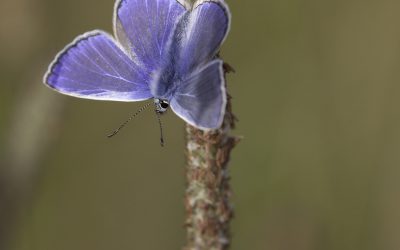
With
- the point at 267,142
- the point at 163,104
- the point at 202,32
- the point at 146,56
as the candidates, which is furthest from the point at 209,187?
the point at 267,142

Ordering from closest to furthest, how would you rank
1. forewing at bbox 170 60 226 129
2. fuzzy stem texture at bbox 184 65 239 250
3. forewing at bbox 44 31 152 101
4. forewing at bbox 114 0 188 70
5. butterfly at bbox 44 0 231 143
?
1. forewing at bbox 170 60 226 129
2. fuzzy stem texture at bbox 184 65 239 250
3. butterfly at bbox 44 0 231 143
4. forewing at bbox 44 31 152 101
5. forewing at bbox 114 0 188 70

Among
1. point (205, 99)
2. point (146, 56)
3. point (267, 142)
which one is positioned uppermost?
point (146, 56)

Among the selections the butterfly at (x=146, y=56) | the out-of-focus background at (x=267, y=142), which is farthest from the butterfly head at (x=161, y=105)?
the out-of-focus background at (x=267, y=142)

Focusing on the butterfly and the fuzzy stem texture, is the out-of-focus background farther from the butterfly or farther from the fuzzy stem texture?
the fuzzy stem texture

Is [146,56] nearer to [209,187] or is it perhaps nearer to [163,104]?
[163,104]

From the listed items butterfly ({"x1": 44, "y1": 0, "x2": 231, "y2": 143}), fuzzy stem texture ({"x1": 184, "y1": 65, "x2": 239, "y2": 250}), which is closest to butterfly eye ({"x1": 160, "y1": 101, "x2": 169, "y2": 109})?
butterfly ({"x1": 44, "y1": 0, "x2": 231, "y2": 143})

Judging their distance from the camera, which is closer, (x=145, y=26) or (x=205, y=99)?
(x=205, y=99)
